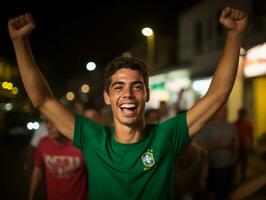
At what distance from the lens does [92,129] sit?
3.02m

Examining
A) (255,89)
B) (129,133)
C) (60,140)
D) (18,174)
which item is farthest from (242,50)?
(129,133)

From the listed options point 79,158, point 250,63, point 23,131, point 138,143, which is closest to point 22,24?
point 138,143

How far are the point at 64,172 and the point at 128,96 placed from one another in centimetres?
231

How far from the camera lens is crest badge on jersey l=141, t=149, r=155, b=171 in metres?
2.82

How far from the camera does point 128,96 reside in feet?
9.46

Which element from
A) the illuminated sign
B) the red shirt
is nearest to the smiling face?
the red shirt

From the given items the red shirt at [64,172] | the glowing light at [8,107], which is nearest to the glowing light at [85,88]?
A: the glowing light at [8,107]

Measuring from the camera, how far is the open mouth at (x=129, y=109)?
286 centimetres

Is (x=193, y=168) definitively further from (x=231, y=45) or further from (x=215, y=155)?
(x=231, y=45)

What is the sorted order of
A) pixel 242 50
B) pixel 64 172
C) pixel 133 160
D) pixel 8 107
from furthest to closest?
pixel 8 107, pixel 242 50, pixel 64 172, pixel 133 160

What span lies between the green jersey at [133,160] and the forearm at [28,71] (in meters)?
0.32

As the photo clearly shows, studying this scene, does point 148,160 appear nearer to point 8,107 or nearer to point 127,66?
point 127,66

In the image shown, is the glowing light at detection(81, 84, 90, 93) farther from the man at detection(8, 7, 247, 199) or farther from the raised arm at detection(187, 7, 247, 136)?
the raised arm at detection(187, 7, 247, 136)

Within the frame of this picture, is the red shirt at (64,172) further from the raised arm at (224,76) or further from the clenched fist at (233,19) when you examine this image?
the clenched fist at (233,19)
